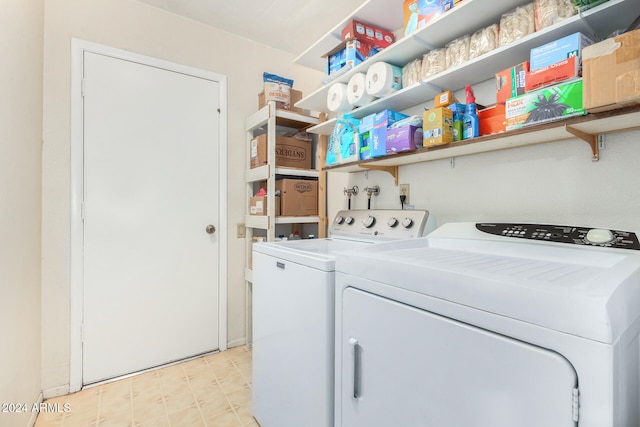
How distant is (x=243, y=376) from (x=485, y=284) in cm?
203

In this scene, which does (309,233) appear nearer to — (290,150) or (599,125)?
(290,150)

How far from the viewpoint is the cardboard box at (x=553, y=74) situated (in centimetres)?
94

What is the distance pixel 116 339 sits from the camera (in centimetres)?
214

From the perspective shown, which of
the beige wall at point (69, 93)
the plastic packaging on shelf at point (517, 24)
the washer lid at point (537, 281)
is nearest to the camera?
the washer lid at point (537, 281)

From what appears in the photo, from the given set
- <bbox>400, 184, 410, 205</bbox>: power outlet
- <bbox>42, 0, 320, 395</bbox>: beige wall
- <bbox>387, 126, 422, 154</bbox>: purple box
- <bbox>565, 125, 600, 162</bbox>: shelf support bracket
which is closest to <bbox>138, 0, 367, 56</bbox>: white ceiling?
<bbox>42, 0, 320, 395</bbox>: beige wall

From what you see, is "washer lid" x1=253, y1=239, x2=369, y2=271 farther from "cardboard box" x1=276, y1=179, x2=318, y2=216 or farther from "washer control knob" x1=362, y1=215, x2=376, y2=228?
"cardboard box" x1=276, y1=179, x2=318, y2=216

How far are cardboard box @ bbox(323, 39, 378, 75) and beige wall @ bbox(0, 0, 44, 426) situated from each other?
1618 millimetres

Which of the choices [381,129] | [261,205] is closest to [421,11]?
[381,129]

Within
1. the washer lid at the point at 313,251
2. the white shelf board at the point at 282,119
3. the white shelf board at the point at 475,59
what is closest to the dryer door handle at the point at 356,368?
the washer lid at the point at 313,251

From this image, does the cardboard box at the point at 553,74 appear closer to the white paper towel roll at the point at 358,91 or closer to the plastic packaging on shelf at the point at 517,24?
the plastic packaging on shelf at the point at 517,24

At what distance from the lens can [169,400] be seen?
1.90 metres

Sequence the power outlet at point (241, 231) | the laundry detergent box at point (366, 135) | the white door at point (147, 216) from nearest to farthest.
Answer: the laundry detergent box at point (366, 135) → the white door at point (147, 216) → the power outlet at point (241, 231)

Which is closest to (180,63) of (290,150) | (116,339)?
(290,150)

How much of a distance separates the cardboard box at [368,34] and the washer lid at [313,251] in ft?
4.04
